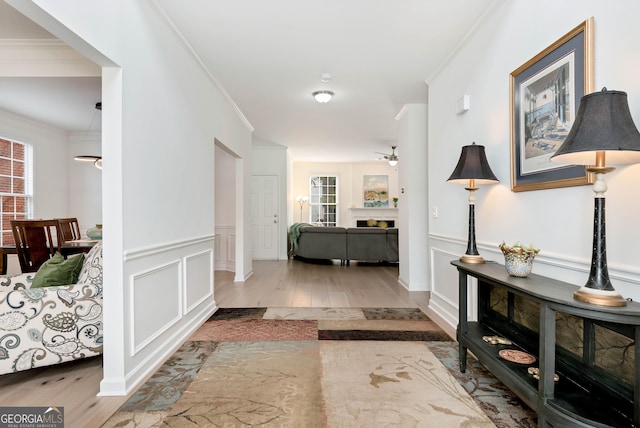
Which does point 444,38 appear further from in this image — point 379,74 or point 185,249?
point 185,249

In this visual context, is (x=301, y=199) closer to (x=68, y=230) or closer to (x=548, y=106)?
(x=68, y=230)

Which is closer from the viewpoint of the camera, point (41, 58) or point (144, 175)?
point (144, 175)

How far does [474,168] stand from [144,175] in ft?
7.49

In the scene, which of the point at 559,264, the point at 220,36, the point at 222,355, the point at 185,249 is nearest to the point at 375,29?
the point at 220,36

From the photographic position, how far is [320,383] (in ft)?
6.76

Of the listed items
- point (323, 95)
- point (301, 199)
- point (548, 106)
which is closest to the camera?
point (548, 106)

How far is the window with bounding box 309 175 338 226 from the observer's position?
10.0m

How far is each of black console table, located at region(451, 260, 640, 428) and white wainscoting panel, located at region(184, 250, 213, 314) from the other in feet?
7.90

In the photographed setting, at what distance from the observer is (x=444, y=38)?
2.88m

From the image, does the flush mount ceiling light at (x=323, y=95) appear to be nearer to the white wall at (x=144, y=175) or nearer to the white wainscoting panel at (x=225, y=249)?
the white wall at (x=144, y=175)

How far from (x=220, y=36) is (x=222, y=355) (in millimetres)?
2631

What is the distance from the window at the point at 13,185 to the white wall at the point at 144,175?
12.0ft

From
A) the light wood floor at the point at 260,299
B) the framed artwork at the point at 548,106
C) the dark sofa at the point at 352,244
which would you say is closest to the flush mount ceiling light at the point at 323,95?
the framed artwork at the point at 548,106

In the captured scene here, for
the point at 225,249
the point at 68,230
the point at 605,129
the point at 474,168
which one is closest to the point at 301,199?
the point at 225,249
